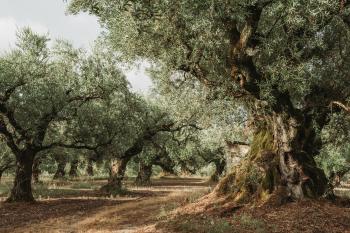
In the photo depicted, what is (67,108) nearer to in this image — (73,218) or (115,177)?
(73,218)

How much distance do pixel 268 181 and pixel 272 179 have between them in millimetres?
192

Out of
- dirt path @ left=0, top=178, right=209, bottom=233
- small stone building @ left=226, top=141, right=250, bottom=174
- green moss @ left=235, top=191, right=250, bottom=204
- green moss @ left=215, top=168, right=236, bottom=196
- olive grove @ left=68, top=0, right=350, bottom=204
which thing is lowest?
dirt path @ left=0, top=178, right=209, bottom=233

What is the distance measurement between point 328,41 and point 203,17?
659 cm

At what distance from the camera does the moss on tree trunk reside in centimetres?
834

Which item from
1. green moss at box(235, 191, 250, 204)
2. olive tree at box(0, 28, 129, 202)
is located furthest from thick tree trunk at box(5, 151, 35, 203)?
green moss at box(235, 191, 250, 204)

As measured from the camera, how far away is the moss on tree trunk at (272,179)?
27.4 feet

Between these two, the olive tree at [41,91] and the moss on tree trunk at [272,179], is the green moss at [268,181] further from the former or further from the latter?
the olive tree at [41,91]

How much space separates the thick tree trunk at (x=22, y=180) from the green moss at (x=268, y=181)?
1367 cm

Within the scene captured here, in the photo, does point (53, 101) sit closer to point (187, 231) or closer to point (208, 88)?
point (208, 88)

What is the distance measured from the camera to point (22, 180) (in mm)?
14031

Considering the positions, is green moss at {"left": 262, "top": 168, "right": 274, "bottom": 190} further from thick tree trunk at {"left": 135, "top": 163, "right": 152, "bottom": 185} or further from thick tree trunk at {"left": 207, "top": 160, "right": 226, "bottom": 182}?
thick tree trunk at {"left": 207, "top": 160, "right": 226, "bottom": 182}

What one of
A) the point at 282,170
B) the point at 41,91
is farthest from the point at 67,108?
the point at 282,170

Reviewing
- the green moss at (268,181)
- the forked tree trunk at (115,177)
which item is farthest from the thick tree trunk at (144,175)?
the green moss at (268,181)

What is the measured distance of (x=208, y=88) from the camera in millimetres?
9930
